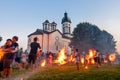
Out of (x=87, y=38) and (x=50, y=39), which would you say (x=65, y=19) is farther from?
(x=87, y=38)

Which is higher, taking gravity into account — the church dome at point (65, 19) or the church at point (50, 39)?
the church dome at point (65, 19)

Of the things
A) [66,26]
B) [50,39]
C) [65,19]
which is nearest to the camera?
[50,39]

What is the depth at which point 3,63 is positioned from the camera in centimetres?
1487

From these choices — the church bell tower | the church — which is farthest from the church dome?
the church

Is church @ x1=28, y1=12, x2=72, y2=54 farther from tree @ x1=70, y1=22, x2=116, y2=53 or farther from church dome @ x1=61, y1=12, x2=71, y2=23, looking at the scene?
tree @ x1=70, y1=22, x2=116, y2=53

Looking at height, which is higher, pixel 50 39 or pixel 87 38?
pixel 50 39

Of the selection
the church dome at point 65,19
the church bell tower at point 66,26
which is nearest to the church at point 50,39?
the church bell tower at point 66,26

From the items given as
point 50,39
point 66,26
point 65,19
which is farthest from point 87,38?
point 65,19

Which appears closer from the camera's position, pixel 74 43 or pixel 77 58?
pixel 77 58

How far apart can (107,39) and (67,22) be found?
3275cm

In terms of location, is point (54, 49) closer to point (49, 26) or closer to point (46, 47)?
point (46, 47)

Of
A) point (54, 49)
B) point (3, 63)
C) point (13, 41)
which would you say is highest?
point (54, 49)

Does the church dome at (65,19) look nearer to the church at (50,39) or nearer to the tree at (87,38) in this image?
the church at (50,39)

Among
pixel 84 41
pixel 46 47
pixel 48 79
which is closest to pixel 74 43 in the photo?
pixel 84 41
